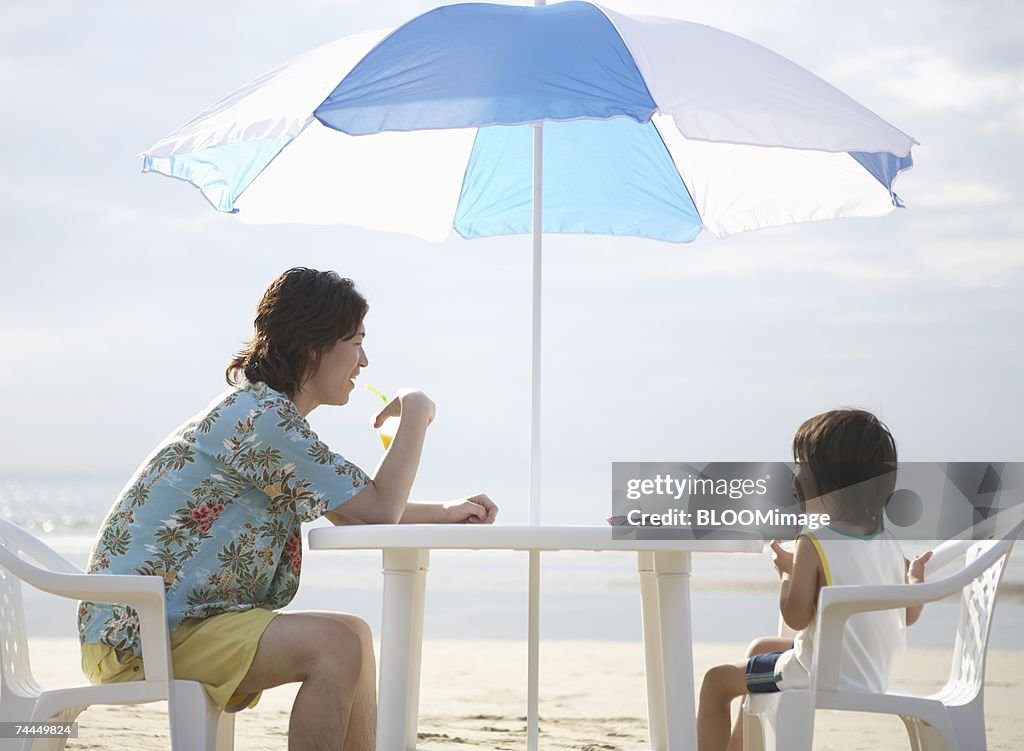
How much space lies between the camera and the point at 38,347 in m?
28.0

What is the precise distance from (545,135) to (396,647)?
2.04 m

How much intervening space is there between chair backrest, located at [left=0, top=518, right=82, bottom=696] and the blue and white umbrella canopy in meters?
0.90

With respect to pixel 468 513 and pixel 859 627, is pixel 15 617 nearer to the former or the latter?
pixel 468 513

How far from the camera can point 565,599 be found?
10562mm

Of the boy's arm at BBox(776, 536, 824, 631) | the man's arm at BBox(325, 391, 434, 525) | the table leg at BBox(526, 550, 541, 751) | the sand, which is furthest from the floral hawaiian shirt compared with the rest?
the sand

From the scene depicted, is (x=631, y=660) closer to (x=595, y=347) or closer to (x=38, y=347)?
(x=595, y=347)

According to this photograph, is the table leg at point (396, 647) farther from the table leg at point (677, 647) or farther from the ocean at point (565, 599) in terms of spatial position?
the ocean at point (565, 599)

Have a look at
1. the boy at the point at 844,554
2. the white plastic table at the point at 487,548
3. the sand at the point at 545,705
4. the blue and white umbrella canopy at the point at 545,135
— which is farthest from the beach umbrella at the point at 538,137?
the sand at the point at 545,705

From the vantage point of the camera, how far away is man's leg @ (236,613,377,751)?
2.25 meters

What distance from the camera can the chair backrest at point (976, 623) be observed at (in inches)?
90.4

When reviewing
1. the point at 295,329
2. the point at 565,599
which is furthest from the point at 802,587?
the point at 565,599

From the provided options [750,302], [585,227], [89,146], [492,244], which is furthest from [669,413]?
[585,227]

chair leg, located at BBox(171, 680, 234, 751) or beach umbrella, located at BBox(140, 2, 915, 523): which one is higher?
beach umbrella, located at BBox(140, 2, 915, 523)

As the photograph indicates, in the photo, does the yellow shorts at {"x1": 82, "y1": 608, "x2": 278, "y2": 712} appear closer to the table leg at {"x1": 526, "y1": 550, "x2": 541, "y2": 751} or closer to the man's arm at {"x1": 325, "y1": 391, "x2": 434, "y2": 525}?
the man's arm at {"x1": 325, "y1": 391, "x2": 434, "y2": 525}
